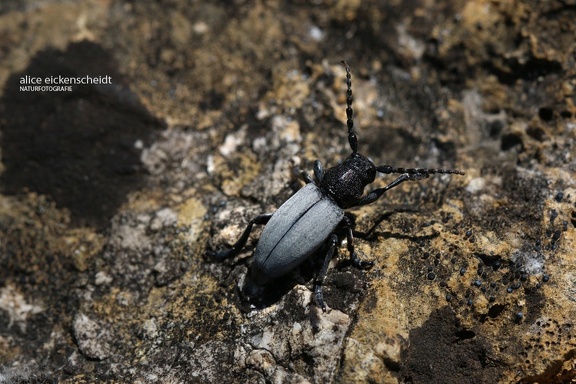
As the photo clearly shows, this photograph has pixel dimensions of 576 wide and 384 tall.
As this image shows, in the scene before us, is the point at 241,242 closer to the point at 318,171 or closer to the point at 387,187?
the point at 318,171

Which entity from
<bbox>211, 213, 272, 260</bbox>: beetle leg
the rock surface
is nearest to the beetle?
<bbox>211, 213, 272, 260</bbox>: beetle leg

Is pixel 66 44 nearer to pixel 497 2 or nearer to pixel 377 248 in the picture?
pixel 377 248

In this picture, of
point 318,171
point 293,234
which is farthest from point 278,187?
point 293,234

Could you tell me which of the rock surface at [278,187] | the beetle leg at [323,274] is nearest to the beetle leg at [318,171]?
the rock surface at [278,187]

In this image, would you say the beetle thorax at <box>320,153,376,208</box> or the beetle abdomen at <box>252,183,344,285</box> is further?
the beetle thorax at <box>320,153,376,208</box>

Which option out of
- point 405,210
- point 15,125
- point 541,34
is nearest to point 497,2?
point 541,34

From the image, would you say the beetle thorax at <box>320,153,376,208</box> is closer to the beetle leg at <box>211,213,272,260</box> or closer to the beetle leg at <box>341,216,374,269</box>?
the beetle leg at <box>341,216,374,269</box>

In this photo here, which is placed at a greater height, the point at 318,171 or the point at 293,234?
the point at 318,171

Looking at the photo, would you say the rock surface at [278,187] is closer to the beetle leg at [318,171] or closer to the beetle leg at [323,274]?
the beetle leg at [323,274]
